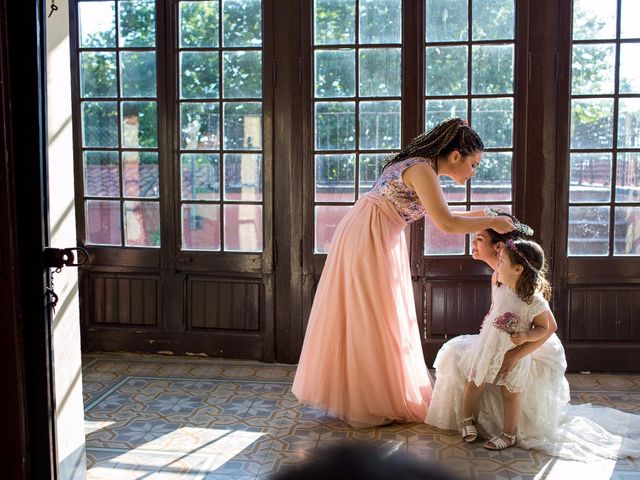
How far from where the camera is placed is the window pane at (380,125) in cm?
464

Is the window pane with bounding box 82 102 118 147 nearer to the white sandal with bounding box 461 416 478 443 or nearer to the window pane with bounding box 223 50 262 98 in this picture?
the window pane with bounding box 223 50 262 98

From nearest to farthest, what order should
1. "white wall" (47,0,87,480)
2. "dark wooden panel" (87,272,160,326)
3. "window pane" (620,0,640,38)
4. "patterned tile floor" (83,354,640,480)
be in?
"white wall" (47,0,87,480) < "patterned tile floor" (83,354,640,480) < "window pane" (620,0,640,38) < "dark wooden panel" (87,272,160,326)

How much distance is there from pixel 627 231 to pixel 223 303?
2614 mm

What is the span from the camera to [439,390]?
3684 millimetres

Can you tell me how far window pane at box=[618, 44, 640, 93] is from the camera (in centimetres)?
443

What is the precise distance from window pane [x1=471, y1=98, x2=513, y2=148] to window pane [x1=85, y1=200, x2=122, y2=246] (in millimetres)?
2432

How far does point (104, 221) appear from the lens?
504 cm

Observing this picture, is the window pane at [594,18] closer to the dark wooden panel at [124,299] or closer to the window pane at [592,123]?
the window pane at [592,123]

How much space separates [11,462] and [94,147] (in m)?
3.02

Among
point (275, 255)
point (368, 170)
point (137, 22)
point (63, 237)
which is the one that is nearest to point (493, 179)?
point (368, 170)

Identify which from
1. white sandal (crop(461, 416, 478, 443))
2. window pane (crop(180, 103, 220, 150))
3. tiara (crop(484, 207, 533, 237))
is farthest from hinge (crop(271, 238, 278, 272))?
white sandal (crop(461, 416, 478, 443))

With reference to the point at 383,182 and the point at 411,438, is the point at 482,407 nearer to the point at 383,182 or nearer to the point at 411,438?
the point at 411,438

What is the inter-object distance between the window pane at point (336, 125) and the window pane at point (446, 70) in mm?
523

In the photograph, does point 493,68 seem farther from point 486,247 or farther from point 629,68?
point 486,247
